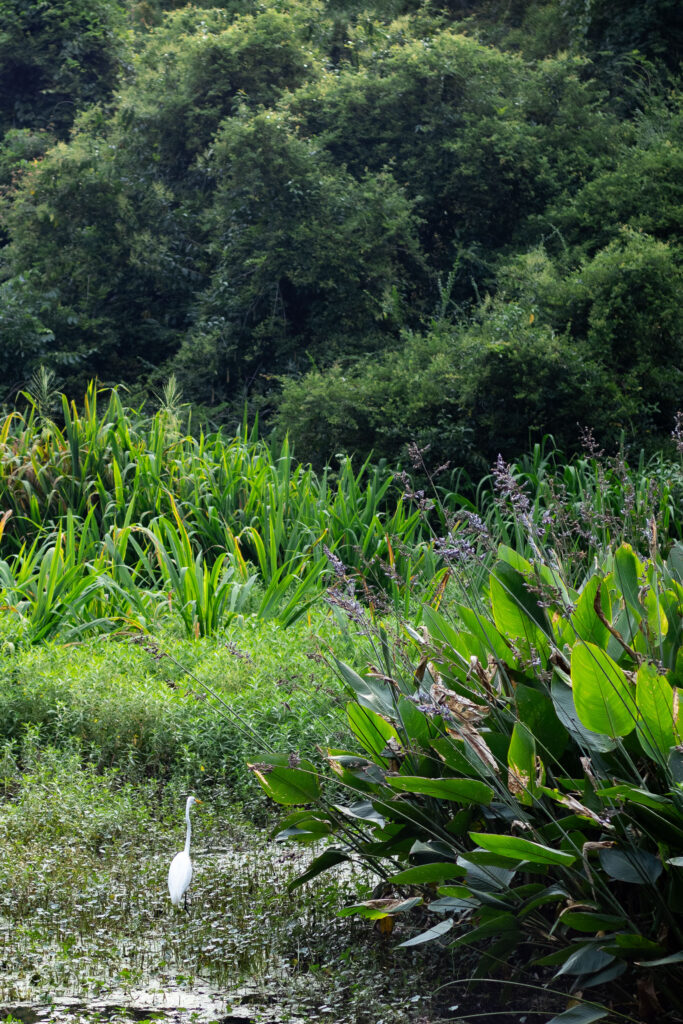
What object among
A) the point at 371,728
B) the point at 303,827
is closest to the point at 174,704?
the point at 303,827

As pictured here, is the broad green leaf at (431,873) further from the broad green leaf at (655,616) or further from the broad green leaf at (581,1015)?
the broad green leaf at (655,616)

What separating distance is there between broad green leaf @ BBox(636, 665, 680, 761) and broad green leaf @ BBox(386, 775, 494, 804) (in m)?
0.36

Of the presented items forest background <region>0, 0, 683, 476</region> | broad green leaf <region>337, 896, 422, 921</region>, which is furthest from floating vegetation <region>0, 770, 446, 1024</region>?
forest background <region>0, 0, 683, 476</region>

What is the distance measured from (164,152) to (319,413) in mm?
6464

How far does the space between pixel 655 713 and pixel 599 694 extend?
12 cm

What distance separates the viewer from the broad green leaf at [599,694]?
6.08 ft

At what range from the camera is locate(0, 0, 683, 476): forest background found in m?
8.77

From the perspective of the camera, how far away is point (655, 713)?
6.16 feet

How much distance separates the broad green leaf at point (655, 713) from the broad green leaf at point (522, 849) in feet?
0.88

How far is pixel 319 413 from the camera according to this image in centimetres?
927

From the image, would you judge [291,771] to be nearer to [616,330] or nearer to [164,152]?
[616,330]

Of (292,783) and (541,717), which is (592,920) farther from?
(292,783)

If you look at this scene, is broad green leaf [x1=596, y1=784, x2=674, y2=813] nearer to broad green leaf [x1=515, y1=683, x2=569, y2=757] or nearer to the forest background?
broad green leaf [x1=515, y1=683, x2=569, y2=757]

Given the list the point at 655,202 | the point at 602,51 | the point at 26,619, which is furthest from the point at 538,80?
the point at 26,619
